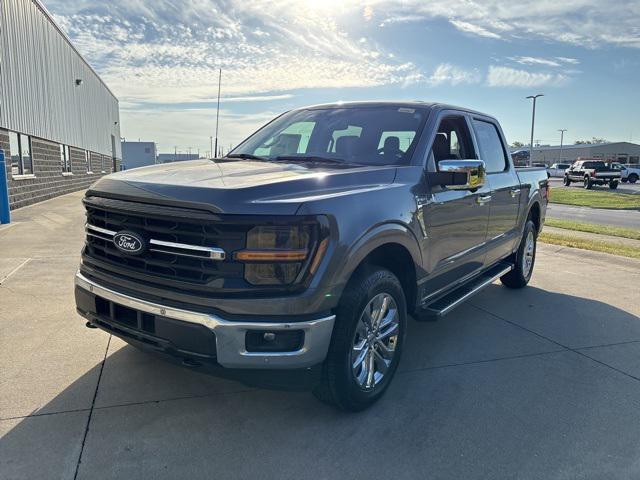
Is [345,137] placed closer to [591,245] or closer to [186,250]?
[186,250]

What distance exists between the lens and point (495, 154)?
5301mm

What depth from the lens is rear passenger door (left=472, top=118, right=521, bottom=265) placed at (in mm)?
4914

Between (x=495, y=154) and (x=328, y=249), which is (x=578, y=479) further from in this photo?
(x=495, y=154)

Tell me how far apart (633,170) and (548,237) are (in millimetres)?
41557

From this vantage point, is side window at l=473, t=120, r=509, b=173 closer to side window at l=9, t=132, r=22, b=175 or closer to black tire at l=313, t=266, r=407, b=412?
black tire at l=313, t=266, r=407, b=412

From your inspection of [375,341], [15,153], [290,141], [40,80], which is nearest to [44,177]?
[15,153]

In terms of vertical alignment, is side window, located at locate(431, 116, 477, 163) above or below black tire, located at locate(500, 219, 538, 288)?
above

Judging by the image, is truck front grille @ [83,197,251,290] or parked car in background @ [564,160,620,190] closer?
truck front grille @ [83,197,251,290]

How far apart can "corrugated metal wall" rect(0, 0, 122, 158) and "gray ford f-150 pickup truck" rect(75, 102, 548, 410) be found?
12.3 meters

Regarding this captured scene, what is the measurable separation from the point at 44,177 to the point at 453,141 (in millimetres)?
16349

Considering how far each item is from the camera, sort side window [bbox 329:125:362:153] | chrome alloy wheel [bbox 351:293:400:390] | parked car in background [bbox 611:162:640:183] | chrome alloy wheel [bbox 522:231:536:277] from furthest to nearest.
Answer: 1. parked car in background [bbox 611:162:640:183]
2. chrome alloy wheel [bbox 522:231:536:277]
3. side window [bbox 329:125:362:153]
4. chrome alloy wheel [bbox 351:293:400:390]

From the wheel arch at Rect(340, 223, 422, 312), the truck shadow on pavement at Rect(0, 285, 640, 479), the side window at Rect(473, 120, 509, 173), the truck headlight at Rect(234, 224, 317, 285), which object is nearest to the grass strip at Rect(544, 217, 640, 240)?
the side window at Rect(473, 120, 509, 173)

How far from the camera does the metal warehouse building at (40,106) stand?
13586 mm

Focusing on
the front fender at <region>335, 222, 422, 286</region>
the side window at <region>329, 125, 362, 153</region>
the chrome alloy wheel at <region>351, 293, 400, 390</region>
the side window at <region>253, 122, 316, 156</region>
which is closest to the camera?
the front fender at <region>335, 222, 422, 286</region>
